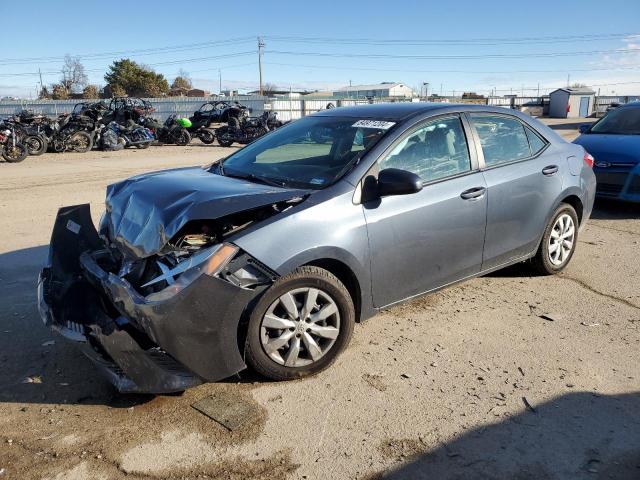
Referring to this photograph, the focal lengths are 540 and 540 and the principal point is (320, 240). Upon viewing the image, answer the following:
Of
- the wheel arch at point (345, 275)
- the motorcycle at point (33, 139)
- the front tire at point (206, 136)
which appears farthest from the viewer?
the front tire at point (206, 136)

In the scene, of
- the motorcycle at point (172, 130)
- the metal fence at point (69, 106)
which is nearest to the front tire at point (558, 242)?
the motorcycle at point (172, 130)

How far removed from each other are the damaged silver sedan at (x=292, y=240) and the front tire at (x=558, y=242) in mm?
208

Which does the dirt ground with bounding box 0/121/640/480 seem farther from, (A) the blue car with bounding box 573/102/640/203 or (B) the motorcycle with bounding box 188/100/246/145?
(B) the motorcycle with bounding box 188/100/246/145

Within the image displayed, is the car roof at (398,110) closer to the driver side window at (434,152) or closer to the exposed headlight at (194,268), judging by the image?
the driver side window at (434,152)

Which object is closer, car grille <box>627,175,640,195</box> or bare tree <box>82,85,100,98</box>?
car grille <box>627,175,640,195</box>

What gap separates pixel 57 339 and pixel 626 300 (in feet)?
15.2

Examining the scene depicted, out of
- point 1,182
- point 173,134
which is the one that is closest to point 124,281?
point 1,182

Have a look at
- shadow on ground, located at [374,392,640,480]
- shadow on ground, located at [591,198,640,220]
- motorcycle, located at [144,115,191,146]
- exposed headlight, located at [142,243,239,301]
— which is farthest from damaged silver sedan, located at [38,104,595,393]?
motorcycle, located at [144,115,191,146]

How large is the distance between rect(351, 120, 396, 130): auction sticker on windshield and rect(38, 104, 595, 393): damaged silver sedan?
2 cm

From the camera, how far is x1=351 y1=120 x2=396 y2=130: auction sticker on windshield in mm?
3918

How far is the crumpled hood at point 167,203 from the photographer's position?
10.00ft

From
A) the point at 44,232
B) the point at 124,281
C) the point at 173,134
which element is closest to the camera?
the point at 124,281

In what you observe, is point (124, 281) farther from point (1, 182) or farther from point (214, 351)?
point (1, 182)

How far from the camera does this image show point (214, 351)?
2945 millimetres
